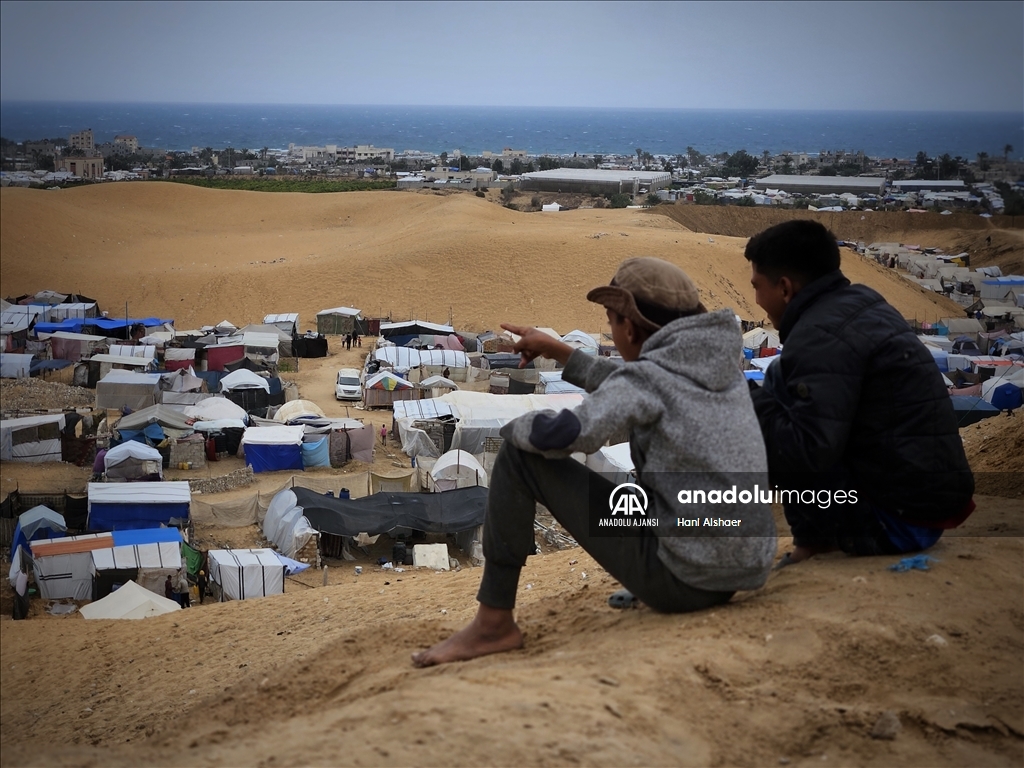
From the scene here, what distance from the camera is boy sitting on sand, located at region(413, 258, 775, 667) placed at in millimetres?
2496

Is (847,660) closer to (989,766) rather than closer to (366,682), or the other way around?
(989,766)

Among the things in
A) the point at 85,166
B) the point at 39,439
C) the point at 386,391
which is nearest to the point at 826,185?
the point at 386,391

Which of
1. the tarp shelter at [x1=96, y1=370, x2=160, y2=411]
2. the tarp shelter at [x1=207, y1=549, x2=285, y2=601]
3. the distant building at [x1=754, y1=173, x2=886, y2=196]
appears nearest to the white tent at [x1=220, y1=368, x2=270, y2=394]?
the tarp shelter at [x1=96, y1=370, x2=160, y2=411]

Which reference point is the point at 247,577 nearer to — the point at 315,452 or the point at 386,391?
the point at 315,452

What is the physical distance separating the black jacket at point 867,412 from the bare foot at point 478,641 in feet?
3.08

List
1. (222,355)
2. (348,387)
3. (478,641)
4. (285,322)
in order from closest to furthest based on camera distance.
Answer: (478,641) → (348,387) → (222,355) → (285,322)

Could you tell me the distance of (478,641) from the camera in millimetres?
2861

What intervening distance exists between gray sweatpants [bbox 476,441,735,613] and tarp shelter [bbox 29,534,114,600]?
915 cm

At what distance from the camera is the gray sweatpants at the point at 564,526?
8.71 feet

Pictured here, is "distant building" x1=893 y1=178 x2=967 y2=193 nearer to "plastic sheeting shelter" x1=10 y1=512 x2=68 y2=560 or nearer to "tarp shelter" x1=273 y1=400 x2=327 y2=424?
"tarp shelter" x1=273 y1=400 x2=327 y2=424

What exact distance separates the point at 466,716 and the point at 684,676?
0.57 meters

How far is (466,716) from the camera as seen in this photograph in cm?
224

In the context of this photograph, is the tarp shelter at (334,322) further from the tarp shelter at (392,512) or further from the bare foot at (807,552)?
the bare foot at (807,552)

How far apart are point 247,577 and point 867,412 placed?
8.80 meters
